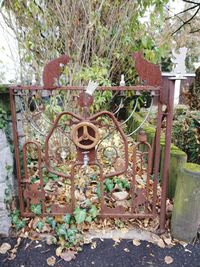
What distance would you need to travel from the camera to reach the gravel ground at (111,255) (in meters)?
1.75

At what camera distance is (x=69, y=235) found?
191 centimetres

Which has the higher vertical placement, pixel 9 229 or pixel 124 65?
pixel 124 65

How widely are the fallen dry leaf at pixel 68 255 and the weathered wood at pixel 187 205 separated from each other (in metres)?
0.86

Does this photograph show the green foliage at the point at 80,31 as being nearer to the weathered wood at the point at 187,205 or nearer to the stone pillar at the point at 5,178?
the stone pillar at the point at 5,178

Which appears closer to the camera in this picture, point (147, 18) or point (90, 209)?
point (90, 209)

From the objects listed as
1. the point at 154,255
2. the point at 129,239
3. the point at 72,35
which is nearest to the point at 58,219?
the point at 129,239

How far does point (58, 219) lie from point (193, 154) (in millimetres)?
1826

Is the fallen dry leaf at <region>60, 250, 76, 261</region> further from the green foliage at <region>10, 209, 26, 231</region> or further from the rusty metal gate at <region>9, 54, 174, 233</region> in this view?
the green foliage at <region>10, 209, 26, 231</region>

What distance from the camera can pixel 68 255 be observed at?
1812 mm

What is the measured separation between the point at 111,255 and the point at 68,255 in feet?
1.10

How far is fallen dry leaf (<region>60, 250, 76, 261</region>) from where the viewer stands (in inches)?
70.3

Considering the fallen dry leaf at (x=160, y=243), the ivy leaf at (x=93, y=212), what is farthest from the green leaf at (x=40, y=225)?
the fallen dry leaf at (x=160, y=243)

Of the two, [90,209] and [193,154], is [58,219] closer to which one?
[90,209]

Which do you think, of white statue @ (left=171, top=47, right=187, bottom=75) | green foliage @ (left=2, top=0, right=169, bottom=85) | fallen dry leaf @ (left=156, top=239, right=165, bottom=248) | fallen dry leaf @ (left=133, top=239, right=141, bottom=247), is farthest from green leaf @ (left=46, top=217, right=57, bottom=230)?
green foliage @ (left=2, top=0, right=169, bottom=85)
